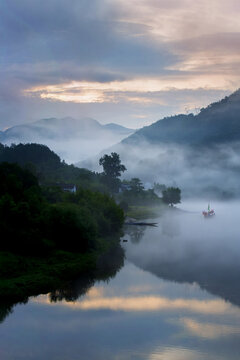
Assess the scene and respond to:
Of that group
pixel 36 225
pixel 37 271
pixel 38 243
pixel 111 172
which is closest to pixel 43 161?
pixel 111 172

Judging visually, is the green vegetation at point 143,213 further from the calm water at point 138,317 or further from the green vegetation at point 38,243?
the calm water at point 138,317

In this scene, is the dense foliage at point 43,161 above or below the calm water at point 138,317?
above

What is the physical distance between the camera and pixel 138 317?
1399 inches

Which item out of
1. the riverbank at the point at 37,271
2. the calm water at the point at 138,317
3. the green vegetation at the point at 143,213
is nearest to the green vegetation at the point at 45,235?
the riverbank at the point at 37,271

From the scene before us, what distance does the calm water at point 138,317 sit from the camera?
95.0ft

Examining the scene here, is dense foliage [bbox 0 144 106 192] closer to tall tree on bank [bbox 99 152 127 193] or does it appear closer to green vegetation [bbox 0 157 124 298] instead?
tall tree on bank [bbox 99 152 127 193]

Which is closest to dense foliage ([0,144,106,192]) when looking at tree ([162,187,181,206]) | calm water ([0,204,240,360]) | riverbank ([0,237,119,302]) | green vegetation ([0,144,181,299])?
tree ([162,187,181,206])

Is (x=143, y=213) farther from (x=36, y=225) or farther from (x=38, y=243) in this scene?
(x=38, y=243)

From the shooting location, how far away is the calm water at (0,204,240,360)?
29.0m

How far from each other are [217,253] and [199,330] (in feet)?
109

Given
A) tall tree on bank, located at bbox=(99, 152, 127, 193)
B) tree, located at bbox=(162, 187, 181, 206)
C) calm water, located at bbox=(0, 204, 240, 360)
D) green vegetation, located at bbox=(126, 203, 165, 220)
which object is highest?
tall tree on bank, located at bbox=(99, 152, 127, 193)

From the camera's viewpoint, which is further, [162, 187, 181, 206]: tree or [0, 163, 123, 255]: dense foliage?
[162, 187, 181, 206]: tree

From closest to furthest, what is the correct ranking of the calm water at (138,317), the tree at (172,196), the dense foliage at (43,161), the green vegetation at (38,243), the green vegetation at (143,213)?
the calm water at (138,317)
the green vegetation at (38,243)
the green vegetation at (143,213)
the dense foliage at (43,161)
the tree at (172,196)

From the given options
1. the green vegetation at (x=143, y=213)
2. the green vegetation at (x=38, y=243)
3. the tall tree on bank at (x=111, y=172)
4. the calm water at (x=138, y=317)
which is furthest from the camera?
the tall tree on bank at (x=111, y=172)
